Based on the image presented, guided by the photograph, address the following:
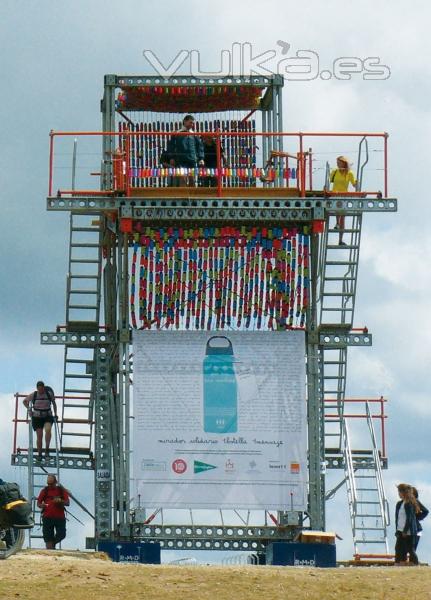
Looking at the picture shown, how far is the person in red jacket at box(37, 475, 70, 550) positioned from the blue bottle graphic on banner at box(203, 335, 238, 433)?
3597 mm

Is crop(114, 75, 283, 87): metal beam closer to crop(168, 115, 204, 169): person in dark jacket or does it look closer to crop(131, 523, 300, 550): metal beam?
crop(168, 115, 204, 169): person in dark jacket

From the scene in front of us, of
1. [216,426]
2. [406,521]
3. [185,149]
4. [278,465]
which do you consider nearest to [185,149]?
[185,149]

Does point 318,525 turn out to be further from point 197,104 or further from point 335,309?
point 197,104

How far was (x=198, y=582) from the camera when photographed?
94.6ft

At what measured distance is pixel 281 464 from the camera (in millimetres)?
39062

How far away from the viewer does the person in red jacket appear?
37625 millimetres

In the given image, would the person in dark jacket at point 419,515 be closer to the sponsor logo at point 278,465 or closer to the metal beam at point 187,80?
the sponsor logo at point 278,465

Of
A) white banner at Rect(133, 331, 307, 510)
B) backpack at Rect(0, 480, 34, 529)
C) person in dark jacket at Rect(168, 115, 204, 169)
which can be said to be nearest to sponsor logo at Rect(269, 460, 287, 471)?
white banner at Rect(133, 331, 307, 510)

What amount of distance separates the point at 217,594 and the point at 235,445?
36.0 feet

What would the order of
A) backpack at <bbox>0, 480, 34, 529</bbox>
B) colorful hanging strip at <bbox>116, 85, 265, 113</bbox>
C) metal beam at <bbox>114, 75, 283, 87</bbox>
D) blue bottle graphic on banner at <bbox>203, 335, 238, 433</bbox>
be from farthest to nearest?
colorful hanging strip at <bbox>116, 85, 265, 113</bbox>, metal beam at <bbox>114, 75, 283, 87</bbox>, blue bottle graphic on banner at <bbox>203, 335, 238, 433</bbox>, backpack at <bbox>0, 480, 34, 529</bbox>

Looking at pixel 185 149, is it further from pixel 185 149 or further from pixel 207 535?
pixel 207 535

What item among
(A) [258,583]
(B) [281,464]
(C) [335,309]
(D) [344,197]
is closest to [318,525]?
(B) [281,464]

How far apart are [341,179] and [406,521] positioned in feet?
29.6

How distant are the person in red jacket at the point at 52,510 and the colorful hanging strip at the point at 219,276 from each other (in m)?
4.26
